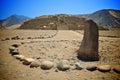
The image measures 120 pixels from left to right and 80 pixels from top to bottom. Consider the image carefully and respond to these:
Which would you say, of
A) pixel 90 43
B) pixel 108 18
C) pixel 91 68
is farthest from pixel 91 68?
pixel 108 18

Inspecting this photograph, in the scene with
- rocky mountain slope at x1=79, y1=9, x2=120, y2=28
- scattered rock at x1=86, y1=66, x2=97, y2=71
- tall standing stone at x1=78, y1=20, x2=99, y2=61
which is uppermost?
rocky mountain slope at x1=79, y1=9, x2=120, y2=28

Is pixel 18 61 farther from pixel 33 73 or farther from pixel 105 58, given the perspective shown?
pixel 105 58

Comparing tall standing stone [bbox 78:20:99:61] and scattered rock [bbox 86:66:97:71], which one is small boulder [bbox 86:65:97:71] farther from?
tall standing stone [bbox 78:20:99:61]

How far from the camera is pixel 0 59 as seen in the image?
7.06m

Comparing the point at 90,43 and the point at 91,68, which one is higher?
the point at 90,43

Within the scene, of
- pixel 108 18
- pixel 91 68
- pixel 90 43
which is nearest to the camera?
pixel 91 68

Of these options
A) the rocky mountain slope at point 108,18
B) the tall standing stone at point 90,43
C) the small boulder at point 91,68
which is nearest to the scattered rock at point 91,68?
the small boulder at point 91,68

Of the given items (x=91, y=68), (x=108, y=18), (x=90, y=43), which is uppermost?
(x=108, y=18)

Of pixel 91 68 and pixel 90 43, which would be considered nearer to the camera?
pixel 91 68

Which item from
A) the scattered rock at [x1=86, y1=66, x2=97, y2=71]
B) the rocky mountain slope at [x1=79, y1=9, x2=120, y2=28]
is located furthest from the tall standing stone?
the rocky mountain slope at [x1=79, y1=9, x2=120, y2=28]

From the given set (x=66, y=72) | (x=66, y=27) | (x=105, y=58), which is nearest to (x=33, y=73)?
(x=66, y=72)

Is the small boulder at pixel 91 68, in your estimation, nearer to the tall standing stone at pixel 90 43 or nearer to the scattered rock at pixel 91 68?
the scattered rock at pixel 91 68

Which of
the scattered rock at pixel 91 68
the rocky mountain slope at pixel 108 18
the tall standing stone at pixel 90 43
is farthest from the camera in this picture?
the rocky mountain slope at pixel 108 18

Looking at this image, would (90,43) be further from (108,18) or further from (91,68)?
(108,18)
